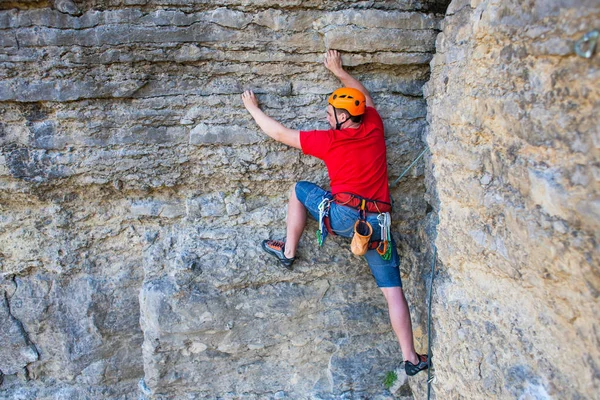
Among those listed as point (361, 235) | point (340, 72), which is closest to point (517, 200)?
point (361, 235)

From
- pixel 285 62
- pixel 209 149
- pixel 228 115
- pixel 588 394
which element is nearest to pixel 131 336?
pixel 209 149

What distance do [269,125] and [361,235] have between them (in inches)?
37.8

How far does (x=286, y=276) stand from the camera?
3627 mm

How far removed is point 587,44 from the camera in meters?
1.79

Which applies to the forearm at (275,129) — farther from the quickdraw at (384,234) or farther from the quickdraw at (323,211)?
the quickdraw at (384,234)

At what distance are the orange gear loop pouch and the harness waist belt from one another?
0.03 metres

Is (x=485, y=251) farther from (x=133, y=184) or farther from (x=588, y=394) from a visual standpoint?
(x=133, y=184)

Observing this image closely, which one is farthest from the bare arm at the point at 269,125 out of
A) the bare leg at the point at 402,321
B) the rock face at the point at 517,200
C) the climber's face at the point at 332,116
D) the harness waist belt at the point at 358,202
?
the bare leg at the point at 402,321

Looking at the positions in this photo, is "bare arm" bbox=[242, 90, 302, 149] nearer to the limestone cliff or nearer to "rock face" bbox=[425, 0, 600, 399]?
the limestone cliff

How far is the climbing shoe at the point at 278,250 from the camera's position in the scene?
3.52 metres

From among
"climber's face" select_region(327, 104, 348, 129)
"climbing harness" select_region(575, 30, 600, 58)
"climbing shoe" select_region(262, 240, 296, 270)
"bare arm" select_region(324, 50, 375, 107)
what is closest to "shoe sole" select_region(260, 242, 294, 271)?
"climbing shoe" select_region(262, 240, 296, 270)

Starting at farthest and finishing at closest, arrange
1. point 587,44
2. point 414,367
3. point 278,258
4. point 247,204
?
1. point 247,204
2. point 278,258
3. point 414,367
4. point 587,44

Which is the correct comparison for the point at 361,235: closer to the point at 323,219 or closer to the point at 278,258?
the point at 323,219

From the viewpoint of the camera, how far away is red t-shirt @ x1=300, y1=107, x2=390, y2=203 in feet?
10.4
